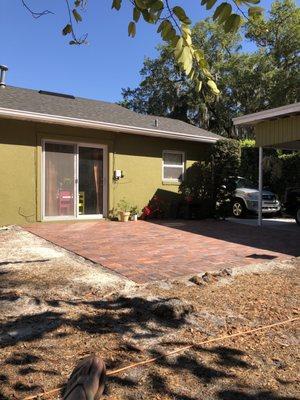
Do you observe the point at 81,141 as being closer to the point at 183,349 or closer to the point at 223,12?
the point at 183,349

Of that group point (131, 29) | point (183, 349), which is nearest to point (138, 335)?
point (183, 349)

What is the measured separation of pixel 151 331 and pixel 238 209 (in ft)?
41.1

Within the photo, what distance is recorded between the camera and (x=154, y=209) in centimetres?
1435

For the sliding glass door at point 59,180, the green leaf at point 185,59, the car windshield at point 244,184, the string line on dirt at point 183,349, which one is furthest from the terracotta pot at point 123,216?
the green leaf at point 185,59

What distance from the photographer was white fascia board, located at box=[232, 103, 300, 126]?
1112 centimetres

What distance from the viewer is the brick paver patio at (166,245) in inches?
269

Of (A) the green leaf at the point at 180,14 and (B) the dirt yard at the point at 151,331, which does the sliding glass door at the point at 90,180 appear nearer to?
(B) the dirt yard at the point at 151,331

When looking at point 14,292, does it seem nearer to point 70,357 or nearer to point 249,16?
point 70,357

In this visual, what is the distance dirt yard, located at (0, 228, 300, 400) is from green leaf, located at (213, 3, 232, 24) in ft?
8.27

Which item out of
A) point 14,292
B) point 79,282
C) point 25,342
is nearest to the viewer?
point 25,342

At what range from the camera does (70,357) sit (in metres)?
3.55

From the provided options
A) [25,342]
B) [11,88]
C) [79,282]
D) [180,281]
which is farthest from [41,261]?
[11,88]

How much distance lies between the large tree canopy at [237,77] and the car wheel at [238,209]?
15.4m

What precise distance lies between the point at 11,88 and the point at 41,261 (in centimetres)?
920
